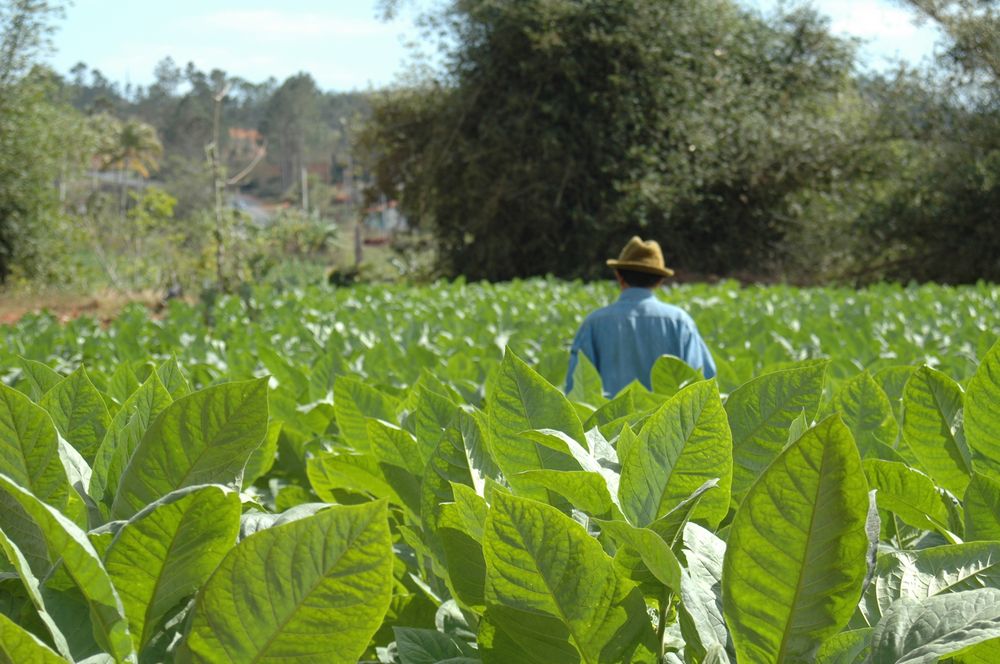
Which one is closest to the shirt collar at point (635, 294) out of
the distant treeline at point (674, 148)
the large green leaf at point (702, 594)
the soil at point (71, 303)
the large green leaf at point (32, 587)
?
the large green leaf at point (702, 594)

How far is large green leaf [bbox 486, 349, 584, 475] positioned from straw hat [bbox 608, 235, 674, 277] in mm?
4708

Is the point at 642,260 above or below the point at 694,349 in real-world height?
above

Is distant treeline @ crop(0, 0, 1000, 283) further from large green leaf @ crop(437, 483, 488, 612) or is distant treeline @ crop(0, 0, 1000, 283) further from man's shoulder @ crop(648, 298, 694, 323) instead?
large green leaf @ crop(437, 483, 488, 612)

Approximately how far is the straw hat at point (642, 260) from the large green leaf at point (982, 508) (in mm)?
4775

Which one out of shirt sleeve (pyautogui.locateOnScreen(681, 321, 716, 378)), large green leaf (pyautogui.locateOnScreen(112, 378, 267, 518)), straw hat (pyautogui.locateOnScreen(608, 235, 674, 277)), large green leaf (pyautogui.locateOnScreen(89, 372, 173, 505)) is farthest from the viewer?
straw hat (pyautogui.locateOnScreen(608, 235, 674, 277))

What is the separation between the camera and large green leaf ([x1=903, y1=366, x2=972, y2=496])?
1305 mm

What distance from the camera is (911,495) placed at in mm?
1207

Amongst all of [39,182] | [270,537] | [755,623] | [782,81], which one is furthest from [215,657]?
[39,182]

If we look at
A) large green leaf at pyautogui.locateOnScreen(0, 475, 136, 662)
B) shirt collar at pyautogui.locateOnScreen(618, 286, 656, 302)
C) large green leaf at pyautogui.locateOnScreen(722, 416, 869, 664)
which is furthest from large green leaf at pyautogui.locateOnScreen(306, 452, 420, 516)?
shirt collar at pyautogui.locateOnScreen(618, 286, 656, 302)

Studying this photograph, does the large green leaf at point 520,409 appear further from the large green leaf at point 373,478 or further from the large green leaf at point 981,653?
the large green leaf at point 981,653

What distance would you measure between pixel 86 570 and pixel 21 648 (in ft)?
0.25

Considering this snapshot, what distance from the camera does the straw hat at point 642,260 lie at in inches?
233

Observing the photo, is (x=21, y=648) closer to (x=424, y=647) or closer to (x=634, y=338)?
(x=424, y=647)

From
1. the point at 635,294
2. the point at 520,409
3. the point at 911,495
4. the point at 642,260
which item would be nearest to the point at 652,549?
the point at 520,409
